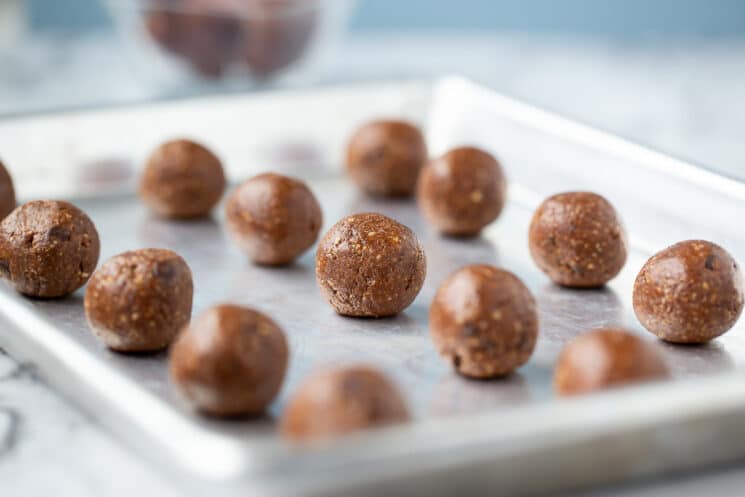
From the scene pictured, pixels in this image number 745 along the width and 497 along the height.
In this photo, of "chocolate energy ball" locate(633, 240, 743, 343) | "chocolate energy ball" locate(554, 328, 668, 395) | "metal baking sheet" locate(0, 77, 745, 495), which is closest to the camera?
"metal baking sheet" locate(0, 77, 745, 495)

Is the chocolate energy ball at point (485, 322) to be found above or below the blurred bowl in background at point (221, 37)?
above

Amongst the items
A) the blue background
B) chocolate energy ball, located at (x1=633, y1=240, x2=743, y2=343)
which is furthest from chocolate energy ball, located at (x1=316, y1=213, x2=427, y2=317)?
the blue background

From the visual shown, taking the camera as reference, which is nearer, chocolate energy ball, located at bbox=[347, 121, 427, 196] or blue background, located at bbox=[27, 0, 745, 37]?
chocolate energy ball, located at bbox=[347, 121, 427, 196]

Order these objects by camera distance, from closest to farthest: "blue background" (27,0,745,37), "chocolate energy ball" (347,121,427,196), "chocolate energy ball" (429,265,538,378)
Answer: "chocolate energy ball" (429,265,538,378), "chocolate energy ball" (347,121,427,196), "blue background" (27,0,745,37)

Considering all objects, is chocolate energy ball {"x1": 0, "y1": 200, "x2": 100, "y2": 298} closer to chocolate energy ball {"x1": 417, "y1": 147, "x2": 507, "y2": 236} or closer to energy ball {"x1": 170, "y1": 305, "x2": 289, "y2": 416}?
energy ball {"x1": 170, "y1": 305, "x2": 289, "y2": 416}

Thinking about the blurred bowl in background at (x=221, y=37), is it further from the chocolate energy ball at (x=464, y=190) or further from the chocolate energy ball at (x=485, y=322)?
the chocolate energy ball at (x=485, y=322)

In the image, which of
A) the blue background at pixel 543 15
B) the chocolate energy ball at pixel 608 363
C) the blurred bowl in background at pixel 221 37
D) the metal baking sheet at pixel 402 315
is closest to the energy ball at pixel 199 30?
the blurred bowl in background at pixel 221 37

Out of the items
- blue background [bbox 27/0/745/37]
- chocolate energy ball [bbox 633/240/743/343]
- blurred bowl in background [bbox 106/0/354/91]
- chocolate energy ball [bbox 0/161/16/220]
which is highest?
chocolate energy ball [bbox 633/240/743/343]
